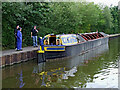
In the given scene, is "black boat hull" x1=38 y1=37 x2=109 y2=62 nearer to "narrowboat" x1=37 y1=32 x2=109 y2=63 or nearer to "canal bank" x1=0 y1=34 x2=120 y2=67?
"narrowboat" x1=37 y1=32 x2=109 y2=63

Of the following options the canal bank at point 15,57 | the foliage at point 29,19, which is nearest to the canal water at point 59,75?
Result: the canal bank at point 15,57

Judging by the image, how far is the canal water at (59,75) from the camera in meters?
10.7

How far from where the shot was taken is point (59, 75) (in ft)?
41.1

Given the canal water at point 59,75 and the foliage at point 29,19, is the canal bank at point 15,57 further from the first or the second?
the foliage at point 29,19

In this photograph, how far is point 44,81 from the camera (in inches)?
446

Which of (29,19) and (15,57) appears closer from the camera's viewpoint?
(15,57)

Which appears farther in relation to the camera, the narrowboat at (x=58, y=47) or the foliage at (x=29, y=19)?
the foliage at (x=29, y=19)

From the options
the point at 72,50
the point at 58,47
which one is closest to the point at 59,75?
the point at 58,47

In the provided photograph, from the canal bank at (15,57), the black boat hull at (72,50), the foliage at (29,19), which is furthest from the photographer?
the foliage at (29,19)

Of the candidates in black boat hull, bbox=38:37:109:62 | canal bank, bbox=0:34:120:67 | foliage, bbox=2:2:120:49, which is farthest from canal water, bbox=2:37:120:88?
foliage, bbox=2:2:120:49

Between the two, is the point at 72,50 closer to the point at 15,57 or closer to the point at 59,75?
the point at 15,57

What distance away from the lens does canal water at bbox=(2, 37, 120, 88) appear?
10.7 m

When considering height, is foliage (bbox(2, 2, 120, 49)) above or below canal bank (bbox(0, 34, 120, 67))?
above

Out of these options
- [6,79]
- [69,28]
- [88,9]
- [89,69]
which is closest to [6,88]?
[6,79]
